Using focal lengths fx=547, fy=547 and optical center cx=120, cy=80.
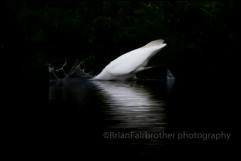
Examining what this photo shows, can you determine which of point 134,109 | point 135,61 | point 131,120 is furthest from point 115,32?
point 131,120

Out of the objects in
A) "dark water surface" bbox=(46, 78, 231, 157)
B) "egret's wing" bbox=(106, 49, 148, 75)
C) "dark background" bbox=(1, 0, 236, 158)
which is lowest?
"dark water surface" bbox=(46, 78, 231, 157)

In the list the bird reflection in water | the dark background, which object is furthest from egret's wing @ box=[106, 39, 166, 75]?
the dark background

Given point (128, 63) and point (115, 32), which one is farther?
point (115, 32)

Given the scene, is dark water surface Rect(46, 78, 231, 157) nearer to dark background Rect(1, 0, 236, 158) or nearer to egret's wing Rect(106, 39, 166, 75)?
egret's wing Rect(106, 39, 166, 75)

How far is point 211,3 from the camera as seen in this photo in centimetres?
2028

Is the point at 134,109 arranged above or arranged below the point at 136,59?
below

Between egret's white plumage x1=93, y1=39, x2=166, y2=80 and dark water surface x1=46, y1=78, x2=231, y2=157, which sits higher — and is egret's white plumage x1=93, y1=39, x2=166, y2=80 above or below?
above

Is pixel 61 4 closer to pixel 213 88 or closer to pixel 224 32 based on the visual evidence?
pixel 224 32

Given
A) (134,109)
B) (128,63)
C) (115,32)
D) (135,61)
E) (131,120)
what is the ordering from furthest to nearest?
(115,32)
(128,63)
(135,61)
(134,109)
(131,120)

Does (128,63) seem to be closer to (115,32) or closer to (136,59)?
(136,59)

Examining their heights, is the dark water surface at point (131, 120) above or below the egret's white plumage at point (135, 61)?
below

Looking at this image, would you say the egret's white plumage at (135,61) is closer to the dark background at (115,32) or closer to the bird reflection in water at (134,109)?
the bird reflection in water at (134,109)

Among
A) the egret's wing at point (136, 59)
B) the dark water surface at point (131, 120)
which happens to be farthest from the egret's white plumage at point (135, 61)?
the dark water surface at point (131, 120)

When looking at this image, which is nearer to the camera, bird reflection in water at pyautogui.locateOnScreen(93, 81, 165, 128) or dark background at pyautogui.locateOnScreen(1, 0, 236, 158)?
bird reflection in water at pyautogui.locateOnScreen(93, 81, 165, 128)
